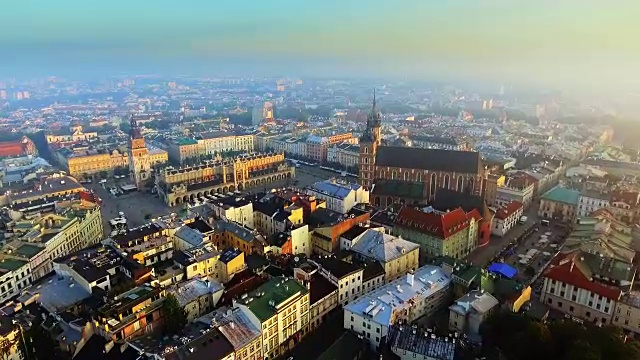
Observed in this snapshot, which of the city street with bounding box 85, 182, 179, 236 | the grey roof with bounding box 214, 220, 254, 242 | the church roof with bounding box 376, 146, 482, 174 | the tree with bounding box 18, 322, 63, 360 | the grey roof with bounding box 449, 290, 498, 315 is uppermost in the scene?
the church roof with bounding box 376, 146, 482, 174

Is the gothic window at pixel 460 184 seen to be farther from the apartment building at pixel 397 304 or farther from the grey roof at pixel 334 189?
the apartment building at pixel 397 304

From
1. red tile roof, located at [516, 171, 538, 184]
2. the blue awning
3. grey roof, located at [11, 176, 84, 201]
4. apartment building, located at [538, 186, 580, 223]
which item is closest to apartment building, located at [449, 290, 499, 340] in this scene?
the blue awning

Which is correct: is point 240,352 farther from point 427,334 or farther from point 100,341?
point 427,334

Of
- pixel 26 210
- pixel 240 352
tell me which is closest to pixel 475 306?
pixel 240 352

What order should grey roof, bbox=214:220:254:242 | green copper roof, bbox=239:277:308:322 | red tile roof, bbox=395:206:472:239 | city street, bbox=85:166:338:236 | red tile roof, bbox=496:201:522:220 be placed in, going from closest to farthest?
green copper roof, bbox=239:277:308:322, grey roof, bbox=214:220:254:242, red tile roof, bbox=395:206:472:239, red tile roof, bbox=496:201:522:220, city street, bbox=85:166:338:236

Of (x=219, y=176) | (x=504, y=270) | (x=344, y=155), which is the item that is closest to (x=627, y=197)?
(x=504, y=270)

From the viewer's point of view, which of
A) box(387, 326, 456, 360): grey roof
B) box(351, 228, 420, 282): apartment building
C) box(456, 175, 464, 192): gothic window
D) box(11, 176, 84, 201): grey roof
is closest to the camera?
box(387, 326, 456, 360): grey roof

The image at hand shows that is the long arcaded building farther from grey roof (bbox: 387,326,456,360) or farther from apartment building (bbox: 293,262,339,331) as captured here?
grey roof (bbox: 387,326,456,360)
